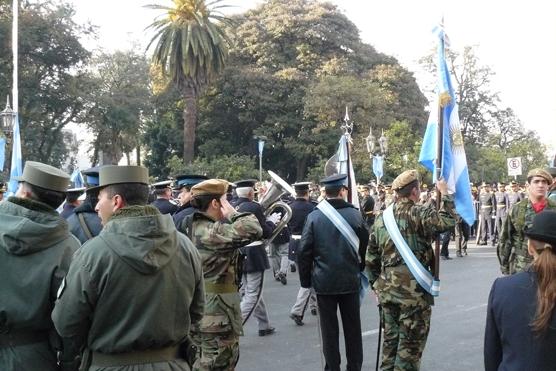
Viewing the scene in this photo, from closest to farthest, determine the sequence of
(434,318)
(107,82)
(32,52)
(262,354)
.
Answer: (262,354) < (434,318) < (32,52) < (107,82)

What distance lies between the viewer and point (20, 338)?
337 centimetres

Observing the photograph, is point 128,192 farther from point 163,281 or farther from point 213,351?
point 213,351

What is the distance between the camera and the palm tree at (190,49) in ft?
130

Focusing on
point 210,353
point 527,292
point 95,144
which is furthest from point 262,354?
point 95,144

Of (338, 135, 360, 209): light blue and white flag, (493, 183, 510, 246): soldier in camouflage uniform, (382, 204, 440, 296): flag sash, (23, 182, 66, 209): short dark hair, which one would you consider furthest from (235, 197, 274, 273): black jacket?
(493, 183, 510, 246): soldier in camouflage uniform

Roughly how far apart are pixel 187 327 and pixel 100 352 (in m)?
0.46

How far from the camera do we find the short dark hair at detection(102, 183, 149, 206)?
330cm

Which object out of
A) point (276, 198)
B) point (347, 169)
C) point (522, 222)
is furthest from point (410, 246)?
point (347, 169)

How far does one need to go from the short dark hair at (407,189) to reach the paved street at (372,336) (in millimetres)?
2013

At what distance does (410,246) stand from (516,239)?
1497mm

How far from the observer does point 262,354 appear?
7453 mm

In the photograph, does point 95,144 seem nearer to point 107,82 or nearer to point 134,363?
point 107,82

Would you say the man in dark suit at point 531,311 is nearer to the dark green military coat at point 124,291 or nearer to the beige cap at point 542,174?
the dark green military coat at point 124,291

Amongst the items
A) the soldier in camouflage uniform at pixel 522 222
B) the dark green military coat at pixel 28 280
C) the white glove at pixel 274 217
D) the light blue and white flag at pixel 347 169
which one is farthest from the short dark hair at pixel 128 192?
the light blue and white flag at pixel 347 169
